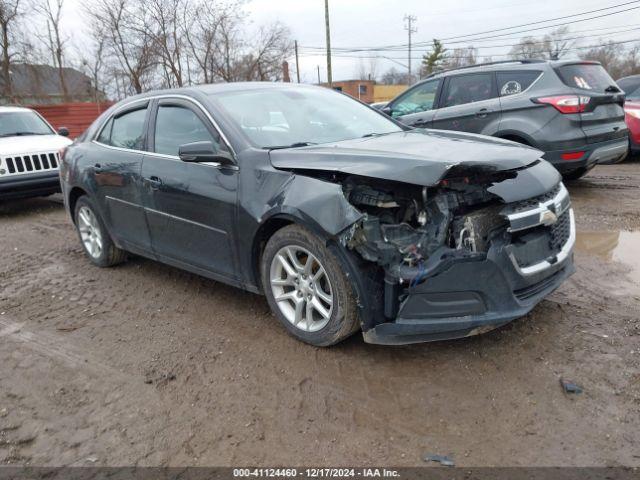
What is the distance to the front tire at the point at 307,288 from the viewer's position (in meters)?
2.99

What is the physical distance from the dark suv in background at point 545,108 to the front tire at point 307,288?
4.59 metres

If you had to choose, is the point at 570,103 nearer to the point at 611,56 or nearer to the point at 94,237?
the point at 94,237

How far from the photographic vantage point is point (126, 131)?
4676mm

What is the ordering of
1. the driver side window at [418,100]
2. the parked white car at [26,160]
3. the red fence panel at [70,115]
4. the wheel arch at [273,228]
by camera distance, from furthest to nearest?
the red fence panel at [70,115] < the driver side window at [418,100] < the parked white car at [26,160] < the wheel arch at [273,228]

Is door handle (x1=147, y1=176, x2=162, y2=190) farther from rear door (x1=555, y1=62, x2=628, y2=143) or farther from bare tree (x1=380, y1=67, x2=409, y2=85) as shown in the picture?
bare tree (x1=380, y1=67, x2=409, y2=85)

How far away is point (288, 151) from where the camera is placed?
11.0ft

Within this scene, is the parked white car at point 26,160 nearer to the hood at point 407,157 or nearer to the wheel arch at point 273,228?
the wheel arch at point 273,228

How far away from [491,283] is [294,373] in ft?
4.13

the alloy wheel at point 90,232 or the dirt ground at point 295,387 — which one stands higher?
the alloy wheel at point 90,232

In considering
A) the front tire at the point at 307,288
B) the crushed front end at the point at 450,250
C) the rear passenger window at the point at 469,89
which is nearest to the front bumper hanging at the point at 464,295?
the crushed front end at the point at 450,250

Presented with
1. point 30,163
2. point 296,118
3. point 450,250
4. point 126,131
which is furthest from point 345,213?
point 30,163

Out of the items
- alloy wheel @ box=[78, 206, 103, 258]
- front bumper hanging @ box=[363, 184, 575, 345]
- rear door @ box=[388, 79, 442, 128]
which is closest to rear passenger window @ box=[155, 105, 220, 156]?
alloy wheel @ box=[78, 206, 103, 258]

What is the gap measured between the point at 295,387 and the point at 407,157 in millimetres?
1469

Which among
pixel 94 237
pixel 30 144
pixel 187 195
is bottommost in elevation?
pixel 94 237
